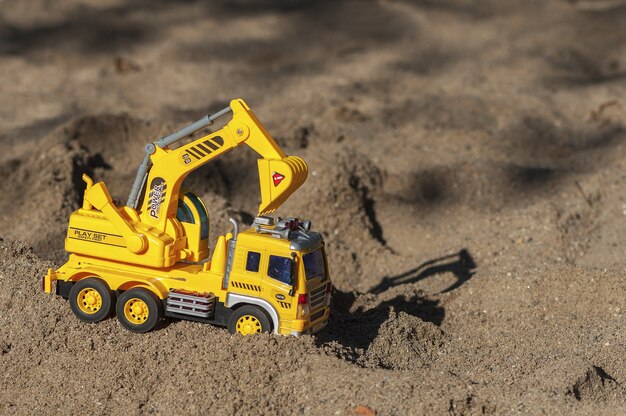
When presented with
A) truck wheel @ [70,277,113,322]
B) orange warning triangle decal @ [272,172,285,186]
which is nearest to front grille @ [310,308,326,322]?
orange warning triangle decal @ [272,172,285,186]

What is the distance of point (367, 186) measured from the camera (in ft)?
53.8

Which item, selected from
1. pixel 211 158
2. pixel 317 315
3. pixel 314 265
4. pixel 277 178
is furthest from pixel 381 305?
pixel 211 158

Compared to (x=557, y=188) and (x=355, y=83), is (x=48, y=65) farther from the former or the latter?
(x=557, y=188)

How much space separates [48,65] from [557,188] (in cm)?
1339

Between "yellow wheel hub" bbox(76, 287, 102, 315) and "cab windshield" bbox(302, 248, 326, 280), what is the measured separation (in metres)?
2.21

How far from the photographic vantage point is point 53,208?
1475 centimetres

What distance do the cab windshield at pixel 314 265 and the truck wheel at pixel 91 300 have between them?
207cm

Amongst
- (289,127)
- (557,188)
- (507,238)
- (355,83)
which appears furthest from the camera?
Answer: (355,83)

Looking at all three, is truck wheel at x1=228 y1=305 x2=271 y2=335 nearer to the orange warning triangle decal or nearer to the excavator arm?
the excavator arm

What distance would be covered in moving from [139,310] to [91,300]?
581 millimetres

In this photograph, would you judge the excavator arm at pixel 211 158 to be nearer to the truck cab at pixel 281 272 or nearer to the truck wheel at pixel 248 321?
the truck cab at pixel 281 272

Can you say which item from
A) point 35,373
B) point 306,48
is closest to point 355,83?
point 306,48

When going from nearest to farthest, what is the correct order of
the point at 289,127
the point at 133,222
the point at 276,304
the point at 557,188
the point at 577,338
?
1. the point at 276,304
2. the point at 133,222
3. the point at 577,338
4. the point at 557,188
5. the point at 289,127

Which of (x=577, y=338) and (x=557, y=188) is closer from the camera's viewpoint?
(x=577, y=338)
